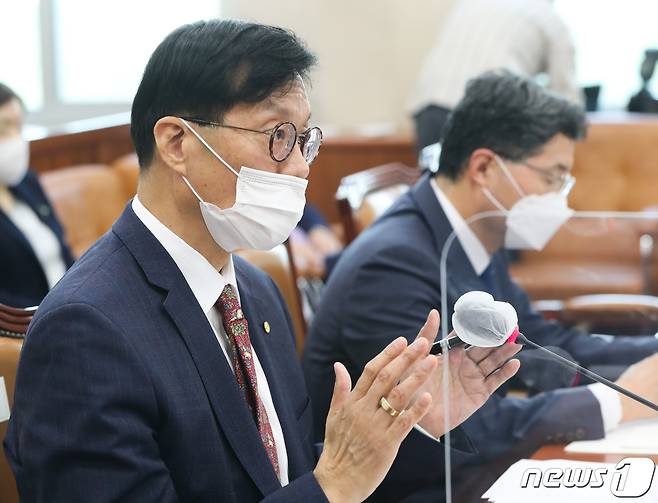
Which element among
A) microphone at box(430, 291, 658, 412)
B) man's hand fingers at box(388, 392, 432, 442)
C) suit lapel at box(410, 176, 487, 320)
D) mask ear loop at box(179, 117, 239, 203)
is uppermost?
mask ear loop at box(179, 117, 239, 203)

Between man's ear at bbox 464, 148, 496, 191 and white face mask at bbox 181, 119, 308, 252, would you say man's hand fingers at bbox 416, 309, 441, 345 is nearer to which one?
white face mask at bbox 181, 119, 308, 252

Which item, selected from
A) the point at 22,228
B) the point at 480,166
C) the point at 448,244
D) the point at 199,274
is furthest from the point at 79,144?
the point at 199,274

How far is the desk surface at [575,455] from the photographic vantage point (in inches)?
47.8

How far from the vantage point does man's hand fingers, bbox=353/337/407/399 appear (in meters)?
1.07

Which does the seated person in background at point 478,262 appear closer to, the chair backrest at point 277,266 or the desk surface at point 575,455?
the desk surface at point 575,455

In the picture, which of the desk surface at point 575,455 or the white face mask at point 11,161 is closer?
the desk surface at point 575,455

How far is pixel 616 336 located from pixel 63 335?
95 centimetres

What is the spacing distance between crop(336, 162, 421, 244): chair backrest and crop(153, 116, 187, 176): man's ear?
150 centimetres

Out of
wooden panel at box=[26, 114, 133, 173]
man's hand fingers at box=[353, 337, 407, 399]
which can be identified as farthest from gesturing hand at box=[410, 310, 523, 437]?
wooden panel at box=[26, 114, 133, 173]

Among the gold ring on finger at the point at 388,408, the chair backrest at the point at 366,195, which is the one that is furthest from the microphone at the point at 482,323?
the chair backrest at the point at 366,195

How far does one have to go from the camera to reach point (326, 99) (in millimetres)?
5223

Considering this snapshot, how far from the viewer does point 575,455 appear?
125cm

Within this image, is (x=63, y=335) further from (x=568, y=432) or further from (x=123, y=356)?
(x=568, y=432)

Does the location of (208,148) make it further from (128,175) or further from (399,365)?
(128,175)
